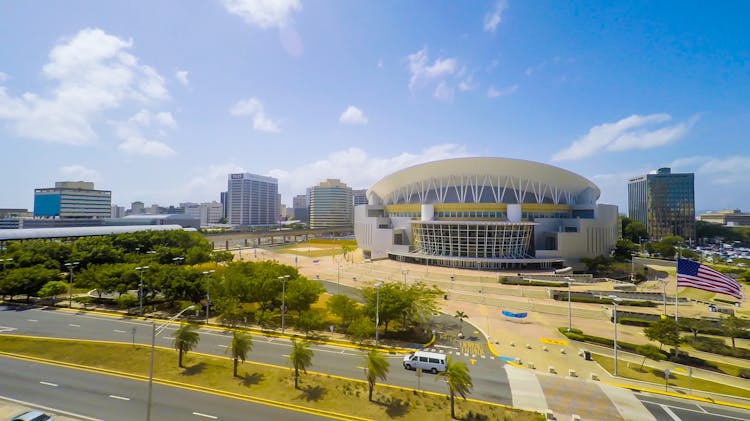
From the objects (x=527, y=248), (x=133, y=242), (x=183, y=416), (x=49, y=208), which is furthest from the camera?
(x=49, y=208)

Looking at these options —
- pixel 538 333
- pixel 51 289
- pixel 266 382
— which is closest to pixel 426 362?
pixel 266 382

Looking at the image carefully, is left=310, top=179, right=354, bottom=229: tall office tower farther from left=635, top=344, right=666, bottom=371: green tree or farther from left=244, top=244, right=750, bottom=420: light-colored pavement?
left=635, top=344, right=666, bottom=371: green tree

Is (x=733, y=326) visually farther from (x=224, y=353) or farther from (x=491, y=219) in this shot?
(x=224, y=353)

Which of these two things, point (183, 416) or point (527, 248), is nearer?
point (183, 416)

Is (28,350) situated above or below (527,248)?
below

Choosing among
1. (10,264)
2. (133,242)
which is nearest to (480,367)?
(10,264)

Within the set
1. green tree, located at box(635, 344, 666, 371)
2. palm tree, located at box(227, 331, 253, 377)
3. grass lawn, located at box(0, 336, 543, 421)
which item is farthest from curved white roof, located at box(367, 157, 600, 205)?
palm tree, located at box(227, 331, 253, 377)

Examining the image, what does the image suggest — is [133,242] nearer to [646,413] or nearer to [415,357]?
[415,357]
